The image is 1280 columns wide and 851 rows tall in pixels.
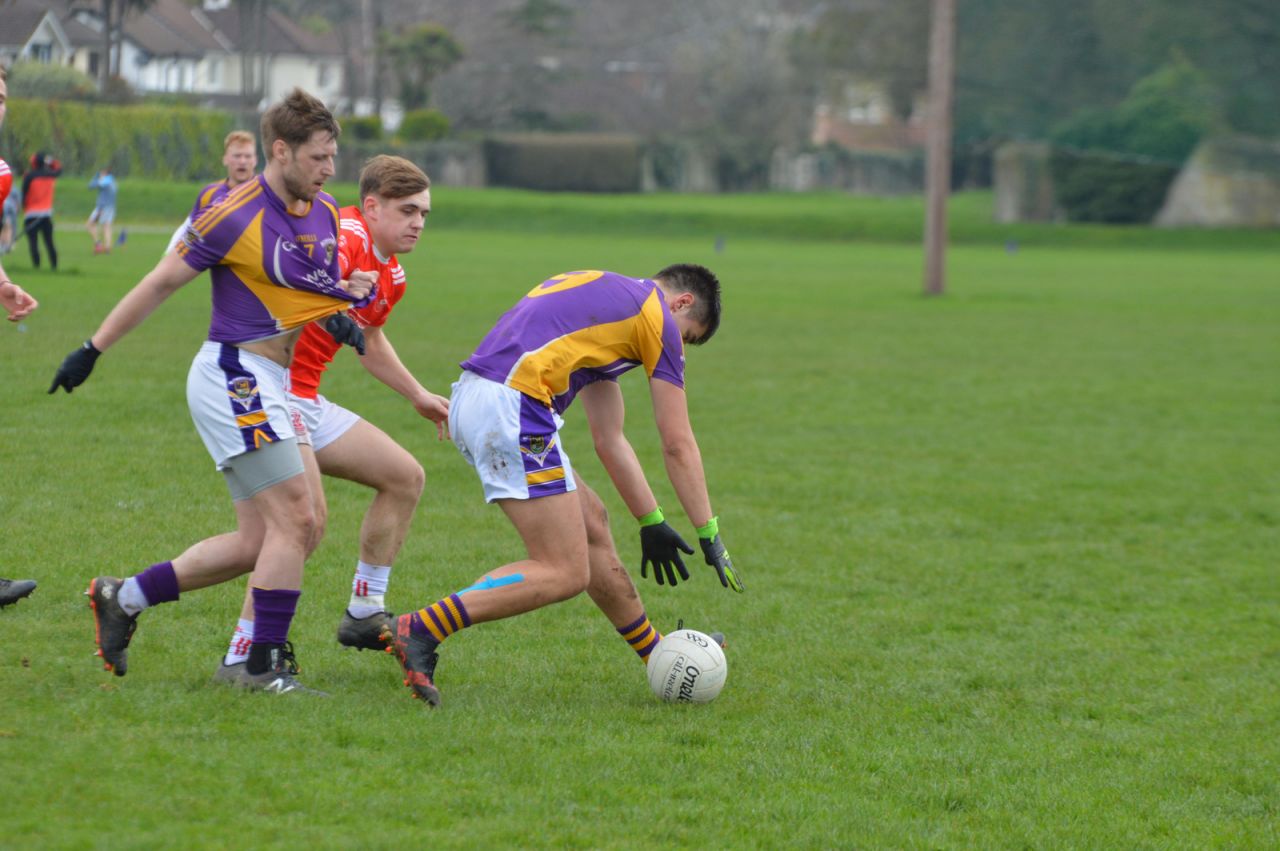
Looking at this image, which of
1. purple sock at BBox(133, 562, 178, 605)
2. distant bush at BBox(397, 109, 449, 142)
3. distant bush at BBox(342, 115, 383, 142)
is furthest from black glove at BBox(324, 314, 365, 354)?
distant bush at BBox(397, 109, 449, 142)

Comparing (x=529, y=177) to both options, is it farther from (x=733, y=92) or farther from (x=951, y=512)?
(x=951, y=512)

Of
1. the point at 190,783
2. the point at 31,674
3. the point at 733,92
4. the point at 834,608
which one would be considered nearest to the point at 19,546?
the point at 31,674

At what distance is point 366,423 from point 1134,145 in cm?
7203

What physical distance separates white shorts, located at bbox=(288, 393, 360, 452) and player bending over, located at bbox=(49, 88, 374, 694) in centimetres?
47

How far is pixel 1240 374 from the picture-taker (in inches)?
832

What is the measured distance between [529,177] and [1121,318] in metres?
45.7

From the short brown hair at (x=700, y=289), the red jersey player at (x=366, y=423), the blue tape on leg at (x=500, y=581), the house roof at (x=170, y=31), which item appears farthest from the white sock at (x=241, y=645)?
the house roof at (x=170, y=31)

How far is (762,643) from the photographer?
7.67 meters

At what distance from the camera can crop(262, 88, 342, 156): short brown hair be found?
5.45 metres

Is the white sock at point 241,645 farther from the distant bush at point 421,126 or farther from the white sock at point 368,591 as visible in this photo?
the distant bush at point 421,126

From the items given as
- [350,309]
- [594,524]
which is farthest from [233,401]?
[594,524]

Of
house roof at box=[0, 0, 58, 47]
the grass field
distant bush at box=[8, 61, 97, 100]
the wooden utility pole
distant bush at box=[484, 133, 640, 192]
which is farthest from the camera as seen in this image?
distant bush at box=[484, 133, 640, 192]

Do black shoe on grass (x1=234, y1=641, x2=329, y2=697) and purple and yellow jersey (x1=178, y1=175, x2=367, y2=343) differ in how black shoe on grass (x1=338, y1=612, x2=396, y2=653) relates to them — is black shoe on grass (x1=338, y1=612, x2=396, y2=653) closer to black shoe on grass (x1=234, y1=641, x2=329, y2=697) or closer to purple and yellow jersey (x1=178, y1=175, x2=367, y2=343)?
black shoe on grass (x1=234, y1=641, x2=329, y2=697)

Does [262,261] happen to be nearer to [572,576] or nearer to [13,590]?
[572,576]
